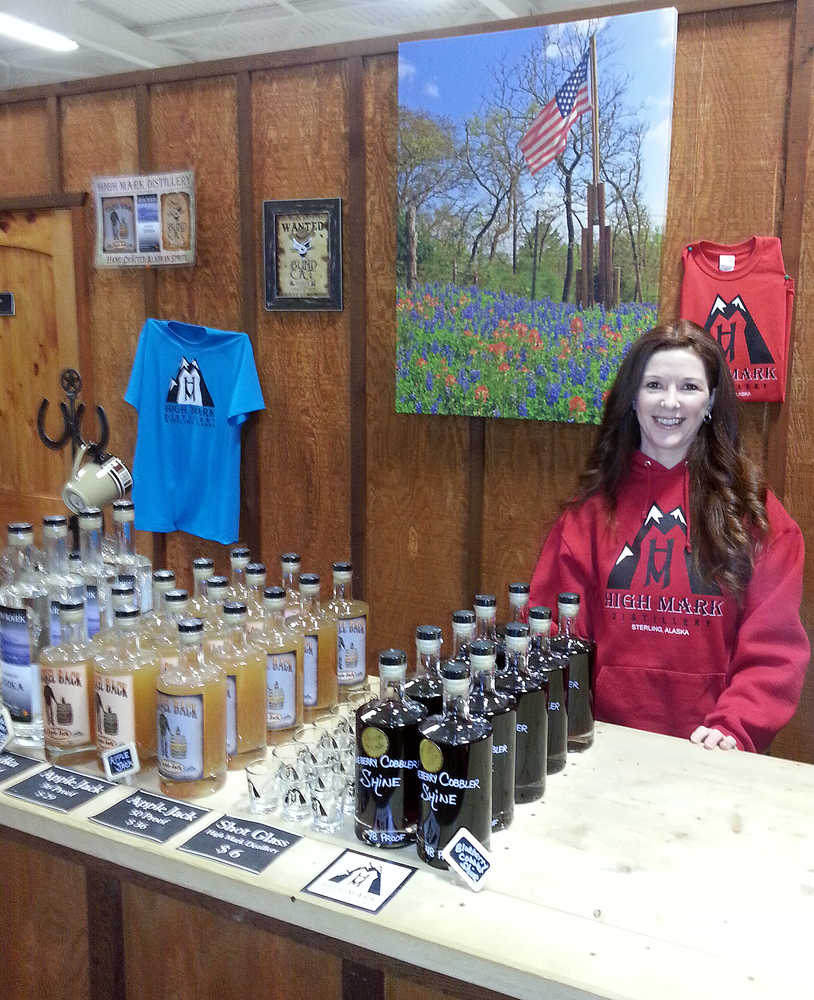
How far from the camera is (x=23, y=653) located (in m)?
1.53

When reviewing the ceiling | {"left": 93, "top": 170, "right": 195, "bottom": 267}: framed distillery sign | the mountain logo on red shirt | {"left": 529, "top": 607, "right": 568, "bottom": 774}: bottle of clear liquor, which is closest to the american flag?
the mountain logo on red shirt

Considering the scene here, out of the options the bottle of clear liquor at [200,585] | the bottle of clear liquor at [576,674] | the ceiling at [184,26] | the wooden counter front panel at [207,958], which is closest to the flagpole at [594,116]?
the bottle of clear liquor at [576,674]

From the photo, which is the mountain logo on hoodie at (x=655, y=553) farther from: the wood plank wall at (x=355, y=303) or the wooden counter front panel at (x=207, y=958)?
the wooden counter front panel at (x=207, y=958)

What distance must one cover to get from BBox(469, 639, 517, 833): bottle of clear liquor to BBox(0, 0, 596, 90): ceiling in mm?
5056

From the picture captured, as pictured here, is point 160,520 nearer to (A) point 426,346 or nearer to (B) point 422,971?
(A) point 426,346

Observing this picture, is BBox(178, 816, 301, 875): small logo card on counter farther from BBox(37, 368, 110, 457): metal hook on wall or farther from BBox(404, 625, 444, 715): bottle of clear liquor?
BBox(37, 368, 110, 457): metal hook on wall

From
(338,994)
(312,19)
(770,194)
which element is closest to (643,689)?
(338,994)

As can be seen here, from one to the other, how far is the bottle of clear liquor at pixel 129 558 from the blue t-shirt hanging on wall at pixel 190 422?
1.39 m

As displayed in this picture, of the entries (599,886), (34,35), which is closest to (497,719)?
(599,886)

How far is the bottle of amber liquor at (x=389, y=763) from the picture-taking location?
1.20m

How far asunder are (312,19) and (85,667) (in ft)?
18.0

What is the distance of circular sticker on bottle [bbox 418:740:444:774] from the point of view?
115 cm

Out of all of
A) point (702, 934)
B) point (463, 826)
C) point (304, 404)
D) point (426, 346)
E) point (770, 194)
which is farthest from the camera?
point (304, 404)

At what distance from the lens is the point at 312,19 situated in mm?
5773
